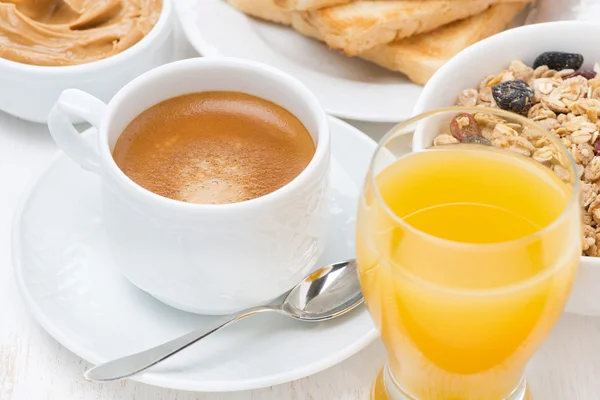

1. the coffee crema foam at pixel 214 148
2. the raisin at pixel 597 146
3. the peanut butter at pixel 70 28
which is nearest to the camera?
the coffee crema foam at pixel 214 148

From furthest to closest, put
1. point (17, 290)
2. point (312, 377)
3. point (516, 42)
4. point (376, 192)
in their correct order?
point (516, 42)
point (17, 290)
point (312, 377)
point (376, 192)

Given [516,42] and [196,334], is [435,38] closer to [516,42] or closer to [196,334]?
[516,42]

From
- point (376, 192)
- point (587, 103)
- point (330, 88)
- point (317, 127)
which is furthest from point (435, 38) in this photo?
point (376, 192)

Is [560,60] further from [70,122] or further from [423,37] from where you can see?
[70,122]

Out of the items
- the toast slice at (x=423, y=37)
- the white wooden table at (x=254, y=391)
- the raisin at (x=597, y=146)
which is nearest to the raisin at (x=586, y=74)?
the raisin at (x=597, y=146)

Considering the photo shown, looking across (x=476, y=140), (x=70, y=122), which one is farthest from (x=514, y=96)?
(x=70, y=122)

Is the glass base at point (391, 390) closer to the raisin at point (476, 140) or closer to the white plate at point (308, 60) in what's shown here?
the raisin at point (476, 140)
